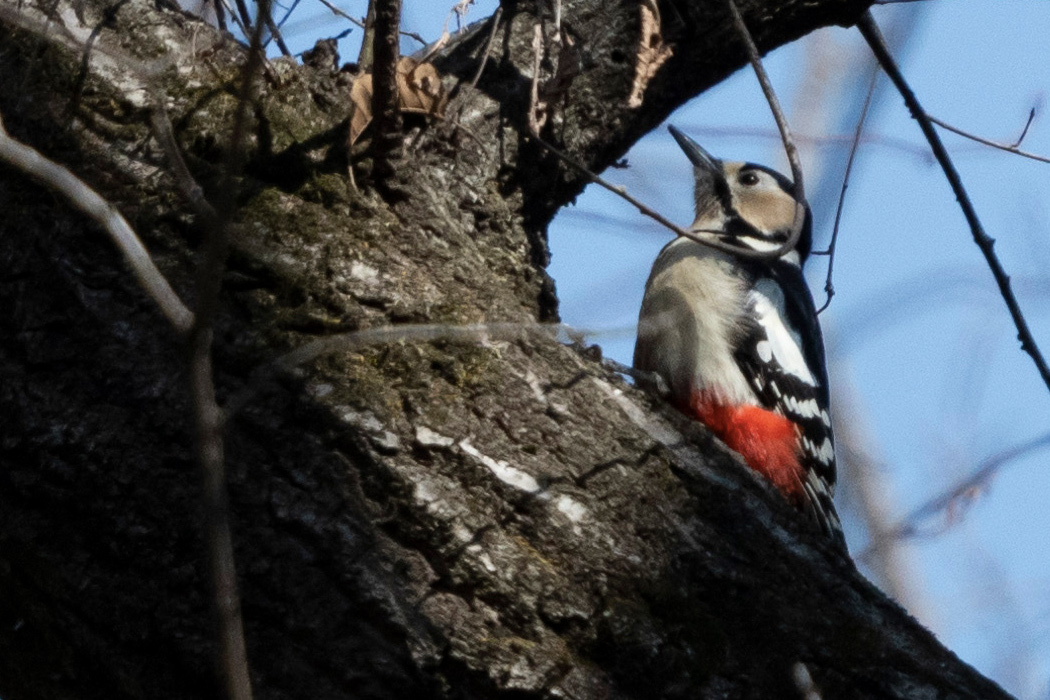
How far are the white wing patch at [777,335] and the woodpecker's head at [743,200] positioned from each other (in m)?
0.93

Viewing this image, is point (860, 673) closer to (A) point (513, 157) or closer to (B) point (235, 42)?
(A) point (513, 157)

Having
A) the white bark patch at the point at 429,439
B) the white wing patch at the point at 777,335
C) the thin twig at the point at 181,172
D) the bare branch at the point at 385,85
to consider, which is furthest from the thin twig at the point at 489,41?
the white wing patch at the point at 777,335

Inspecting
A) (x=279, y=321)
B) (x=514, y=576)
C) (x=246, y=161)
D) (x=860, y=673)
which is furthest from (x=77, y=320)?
(x=860, y=673)

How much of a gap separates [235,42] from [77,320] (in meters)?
0.80

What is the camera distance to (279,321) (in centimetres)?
223

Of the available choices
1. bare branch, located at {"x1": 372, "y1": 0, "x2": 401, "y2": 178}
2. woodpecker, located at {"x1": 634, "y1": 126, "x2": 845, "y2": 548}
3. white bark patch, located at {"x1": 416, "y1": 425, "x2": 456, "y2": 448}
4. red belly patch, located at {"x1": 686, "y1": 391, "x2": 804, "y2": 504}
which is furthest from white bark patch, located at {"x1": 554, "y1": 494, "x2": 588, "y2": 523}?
red belly patch, located at {"x1": 686, "y1": 391, "x2": 804, "y2": 504}

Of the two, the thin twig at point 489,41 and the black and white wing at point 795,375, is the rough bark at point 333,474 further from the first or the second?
the black and white wing at point 795,375

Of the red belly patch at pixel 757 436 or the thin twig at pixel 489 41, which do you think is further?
the red belly patch at pixel 757 436

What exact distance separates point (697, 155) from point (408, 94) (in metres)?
2.99

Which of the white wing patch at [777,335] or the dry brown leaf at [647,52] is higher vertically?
the white wing patch at [777,335]

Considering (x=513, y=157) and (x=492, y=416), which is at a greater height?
(x=513, y=157)

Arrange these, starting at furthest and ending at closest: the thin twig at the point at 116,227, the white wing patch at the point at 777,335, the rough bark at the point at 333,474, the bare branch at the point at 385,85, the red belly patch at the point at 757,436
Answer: the white wing patch at the point at 777,335, the red belly patch at the point at 757,436, the bare branch at the point at 385,85, the rough bark at the point at 333,474, the thin twig at the point at 116,227

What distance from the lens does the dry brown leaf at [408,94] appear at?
2.57m

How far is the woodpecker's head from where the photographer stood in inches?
211
